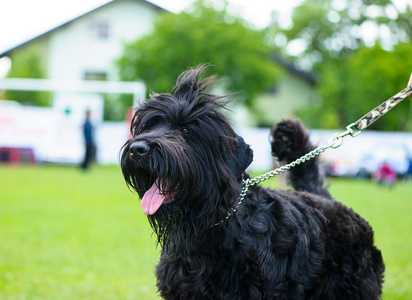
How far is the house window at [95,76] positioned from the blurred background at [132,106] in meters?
0.16

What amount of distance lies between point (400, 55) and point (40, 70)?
82.3 feet

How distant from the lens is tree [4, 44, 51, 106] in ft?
103

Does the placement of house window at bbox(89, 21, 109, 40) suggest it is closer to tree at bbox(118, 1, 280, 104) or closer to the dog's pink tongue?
tree at bbox(118, 1, 280, 104)

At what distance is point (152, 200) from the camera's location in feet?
9.36

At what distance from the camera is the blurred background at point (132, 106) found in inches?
276

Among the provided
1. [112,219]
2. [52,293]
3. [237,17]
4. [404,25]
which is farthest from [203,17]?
[404,25]

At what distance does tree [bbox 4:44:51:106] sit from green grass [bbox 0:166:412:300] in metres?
19.5

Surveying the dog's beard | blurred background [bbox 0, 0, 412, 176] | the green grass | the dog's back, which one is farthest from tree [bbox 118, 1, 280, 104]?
the dog's beard

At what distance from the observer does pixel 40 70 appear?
34.8 m

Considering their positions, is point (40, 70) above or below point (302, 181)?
above

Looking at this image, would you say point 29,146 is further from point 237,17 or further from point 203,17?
point 237,17

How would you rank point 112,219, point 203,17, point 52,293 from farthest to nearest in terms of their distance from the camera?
point 203,17
point 112,219
point 52,293

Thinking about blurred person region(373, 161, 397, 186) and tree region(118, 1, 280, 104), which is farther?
tree region(118, 1, 280, 104)

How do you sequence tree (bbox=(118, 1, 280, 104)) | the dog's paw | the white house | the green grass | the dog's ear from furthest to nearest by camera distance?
the white house, tree (bbox=(118, 1, 280, 104)), the green grass, the dog's paw, the dog's ear
